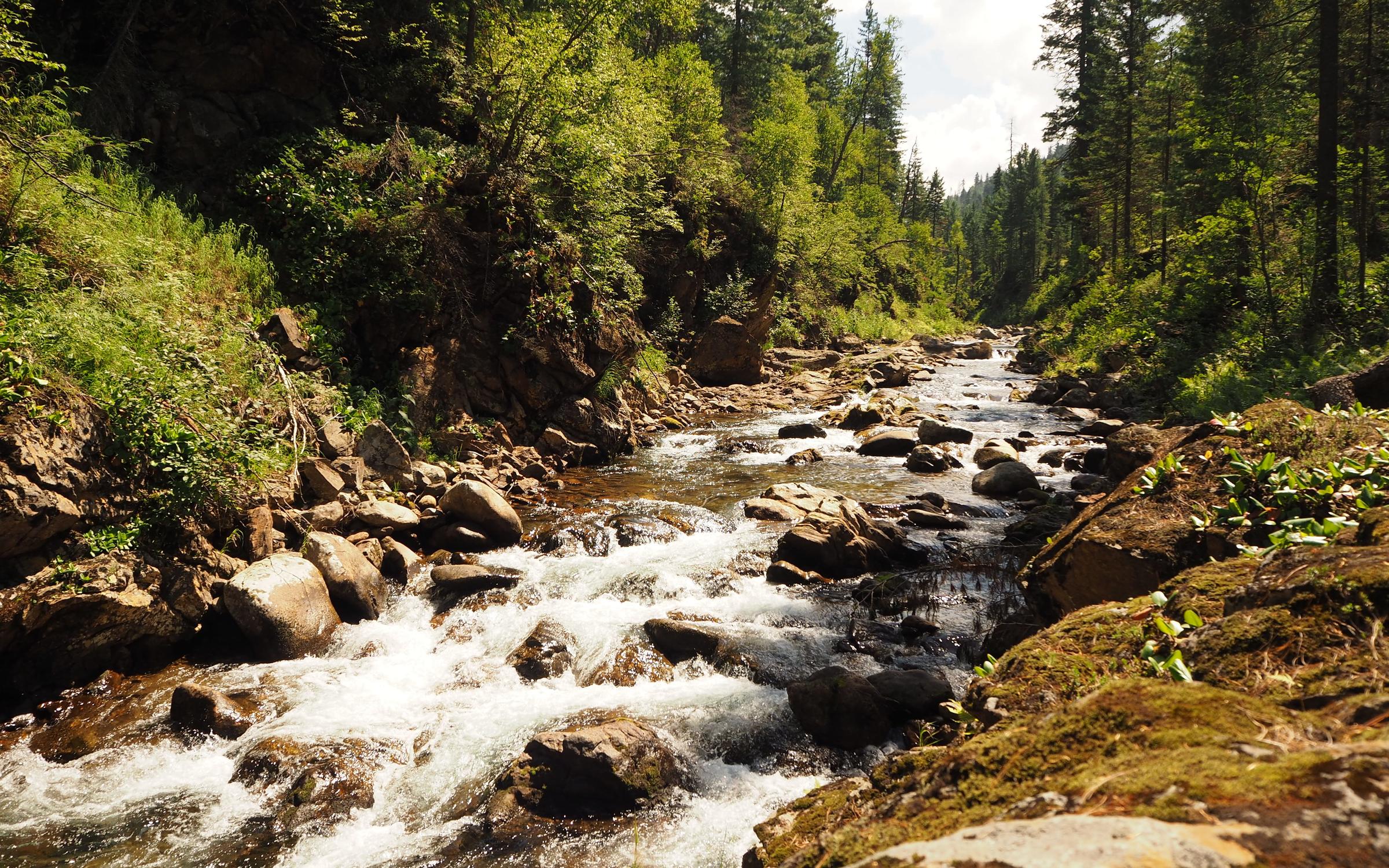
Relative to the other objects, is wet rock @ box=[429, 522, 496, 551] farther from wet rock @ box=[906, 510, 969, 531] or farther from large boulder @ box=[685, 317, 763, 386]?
large boulder @ box=[685, 317, 763, 386]

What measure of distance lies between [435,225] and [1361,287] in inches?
749

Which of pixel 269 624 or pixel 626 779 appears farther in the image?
pixel 269 624

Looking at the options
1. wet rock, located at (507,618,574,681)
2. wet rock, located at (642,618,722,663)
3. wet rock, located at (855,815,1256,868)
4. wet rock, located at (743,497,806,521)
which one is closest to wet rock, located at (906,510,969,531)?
wet rock, located at (743,497,806,521)

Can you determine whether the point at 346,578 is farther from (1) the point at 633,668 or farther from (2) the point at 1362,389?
(2) the point at 1362,389

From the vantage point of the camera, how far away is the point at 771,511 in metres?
11.6

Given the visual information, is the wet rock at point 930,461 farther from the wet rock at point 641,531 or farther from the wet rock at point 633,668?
the wet rock at point 633,668

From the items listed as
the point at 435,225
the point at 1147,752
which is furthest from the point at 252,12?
the point at 1147,752

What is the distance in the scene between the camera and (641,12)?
812 inches

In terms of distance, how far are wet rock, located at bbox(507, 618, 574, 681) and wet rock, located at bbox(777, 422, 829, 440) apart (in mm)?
11211

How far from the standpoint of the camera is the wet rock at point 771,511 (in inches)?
456

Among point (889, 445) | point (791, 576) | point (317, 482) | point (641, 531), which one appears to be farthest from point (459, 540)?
point (889, 445)

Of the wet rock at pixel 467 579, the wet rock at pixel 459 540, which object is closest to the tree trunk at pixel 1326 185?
the wet rock at pixel 467 579

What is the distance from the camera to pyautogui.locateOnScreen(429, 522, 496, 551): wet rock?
10148 millimetres

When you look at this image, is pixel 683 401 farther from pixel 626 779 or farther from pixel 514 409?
pixel 626 779
